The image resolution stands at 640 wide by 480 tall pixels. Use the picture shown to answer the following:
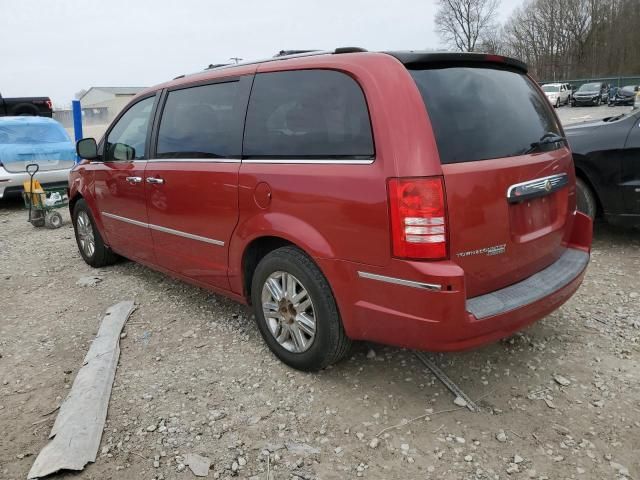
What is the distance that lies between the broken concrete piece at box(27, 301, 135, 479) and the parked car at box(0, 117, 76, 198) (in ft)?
20.7

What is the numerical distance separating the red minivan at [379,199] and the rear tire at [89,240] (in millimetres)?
2004

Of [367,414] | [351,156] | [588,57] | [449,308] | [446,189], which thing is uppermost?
[588,57]

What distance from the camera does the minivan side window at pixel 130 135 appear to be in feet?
13.7

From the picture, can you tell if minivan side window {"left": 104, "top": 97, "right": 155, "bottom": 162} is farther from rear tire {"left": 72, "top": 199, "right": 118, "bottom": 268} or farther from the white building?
the white building

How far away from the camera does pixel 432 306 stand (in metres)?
2.33

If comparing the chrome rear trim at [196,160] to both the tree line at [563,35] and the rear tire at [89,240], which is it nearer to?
the rear tire at [89,240]

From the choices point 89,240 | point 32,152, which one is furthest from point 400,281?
point 32,152

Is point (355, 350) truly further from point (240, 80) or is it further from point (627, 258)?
point (627, 258)

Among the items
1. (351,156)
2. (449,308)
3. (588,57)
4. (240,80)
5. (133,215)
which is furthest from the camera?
(588,57)

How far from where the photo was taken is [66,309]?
438 cm

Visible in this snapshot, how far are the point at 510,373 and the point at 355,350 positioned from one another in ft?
3.08

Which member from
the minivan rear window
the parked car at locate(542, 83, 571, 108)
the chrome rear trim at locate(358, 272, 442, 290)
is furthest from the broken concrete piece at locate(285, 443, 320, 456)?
the parked car at locate(542, 83, 571, 108)

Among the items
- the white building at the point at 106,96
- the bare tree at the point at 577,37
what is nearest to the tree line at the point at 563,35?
the bare tree at the point at 577,37

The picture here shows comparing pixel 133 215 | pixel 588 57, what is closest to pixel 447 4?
pixel 588 57
